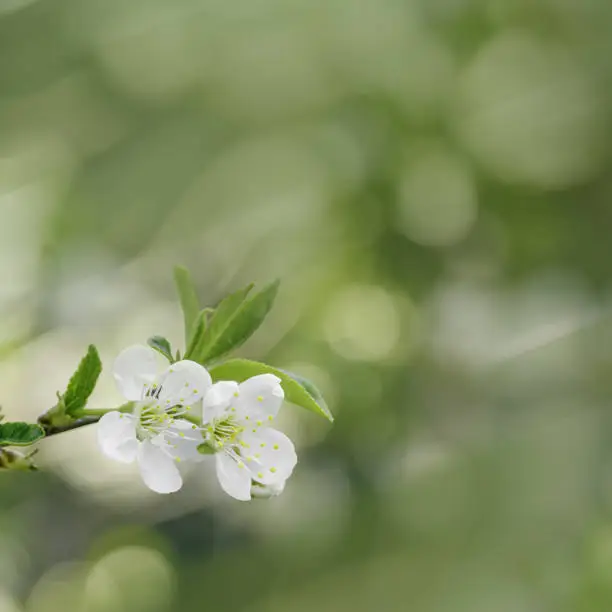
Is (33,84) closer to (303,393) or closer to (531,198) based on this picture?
(531,198)

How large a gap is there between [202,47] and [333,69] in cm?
25

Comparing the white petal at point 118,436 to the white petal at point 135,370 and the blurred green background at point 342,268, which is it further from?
the blurred green background at point 342,268

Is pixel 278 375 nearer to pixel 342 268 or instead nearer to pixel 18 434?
pixel 18 434

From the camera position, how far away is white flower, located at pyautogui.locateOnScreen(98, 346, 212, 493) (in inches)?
9.2

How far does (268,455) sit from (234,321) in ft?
0.15

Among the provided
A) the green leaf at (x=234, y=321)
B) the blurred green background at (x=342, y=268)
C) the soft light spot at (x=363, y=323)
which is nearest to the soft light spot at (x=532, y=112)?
the blurred green background at (x=342, y=268)

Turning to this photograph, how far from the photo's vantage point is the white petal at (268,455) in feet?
0.85

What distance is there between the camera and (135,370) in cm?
24

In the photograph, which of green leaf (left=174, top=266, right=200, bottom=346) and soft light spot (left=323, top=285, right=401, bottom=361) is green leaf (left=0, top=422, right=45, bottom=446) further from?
soft light spot (left=323, top=285, right=401, bottom=361)

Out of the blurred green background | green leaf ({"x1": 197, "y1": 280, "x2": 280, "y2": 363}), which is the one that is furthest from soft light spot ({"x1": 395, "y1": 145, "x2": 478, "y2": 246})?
green leaf ({"x1": 197, "y1": 280, "x2": 280, "y2": 363})

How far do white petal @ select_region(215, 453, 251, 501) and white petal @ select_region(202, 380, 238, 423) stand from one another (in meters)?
0.02

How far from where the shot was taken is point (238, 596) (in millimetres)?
1302

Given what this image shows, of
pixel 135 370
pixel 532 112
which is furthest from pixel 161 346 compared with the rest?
pixel 532 112

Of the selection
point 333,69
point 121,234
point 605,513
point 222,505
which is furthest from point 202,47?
point 605,513
